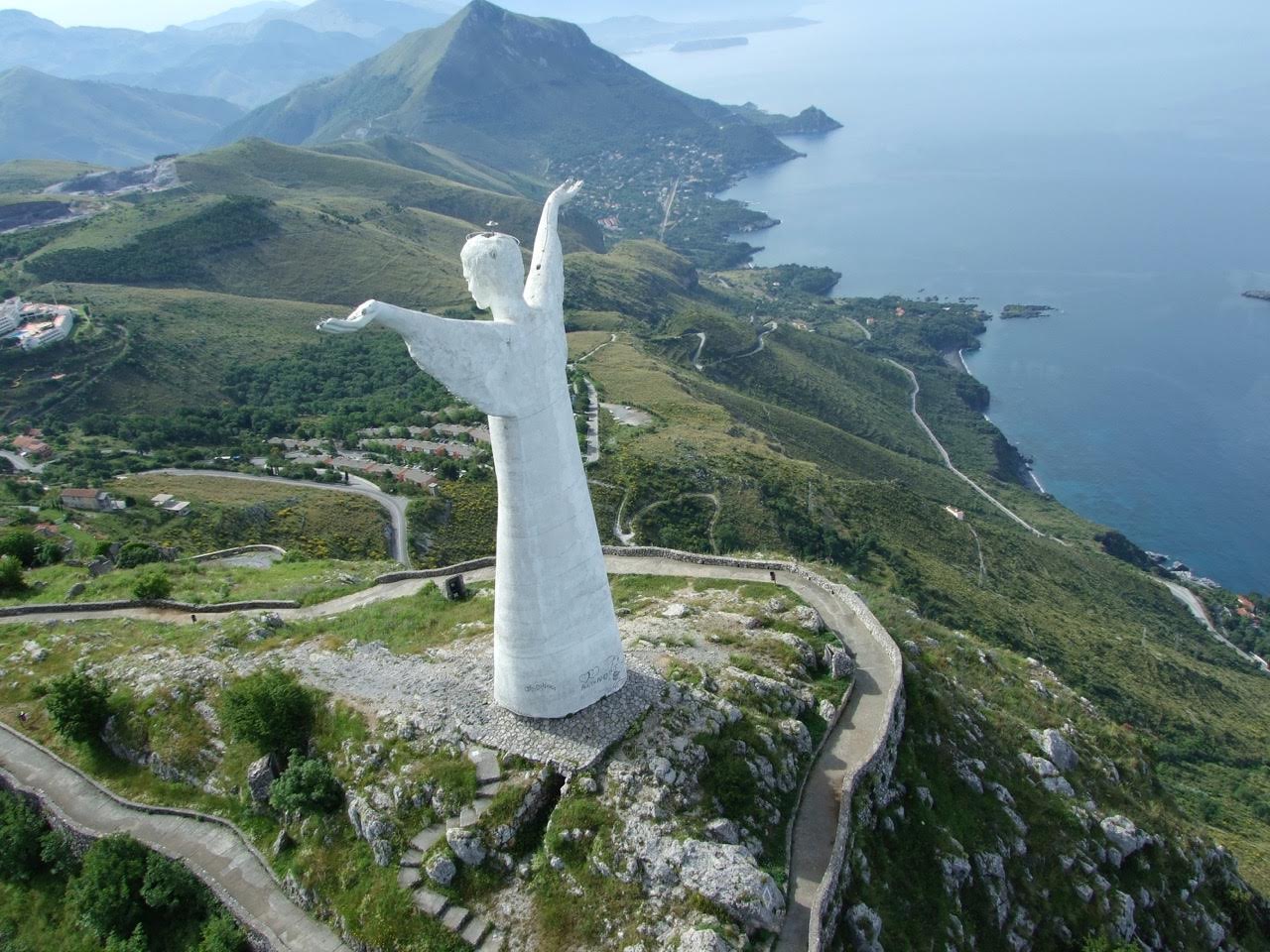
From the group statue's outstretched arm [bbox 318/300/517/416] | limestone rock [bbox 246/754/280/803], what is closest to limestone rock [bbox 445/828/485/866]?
limestone rock [bbox 246/754/280/803]

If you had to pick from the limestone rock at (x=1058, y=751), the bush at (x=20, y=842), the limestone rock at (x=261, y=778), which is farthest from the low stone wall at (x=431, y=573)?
the limestone rock at (x=1058, y=751)

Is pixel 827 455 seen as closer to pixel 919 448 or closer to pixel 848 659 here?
pixel 919 448

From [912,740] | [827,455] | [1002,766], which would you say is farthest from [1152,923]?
[827,455]

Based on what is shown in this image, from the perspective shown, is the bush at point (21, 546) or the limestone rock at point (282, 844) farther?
the bush at point (21, 546)

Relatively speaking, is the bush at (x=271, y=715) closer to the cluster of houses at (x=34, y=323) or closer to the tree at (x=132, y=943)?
the tree at (x=132, y=943)

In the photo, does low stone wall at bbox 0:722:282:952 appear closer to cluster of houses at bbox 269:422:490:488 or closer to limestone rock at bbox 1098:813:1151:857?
limestone rock at bbox 1098:813:1151:857

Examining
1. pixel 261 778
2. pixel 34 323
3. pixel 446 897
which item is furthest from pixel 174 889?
pixel 34 323
